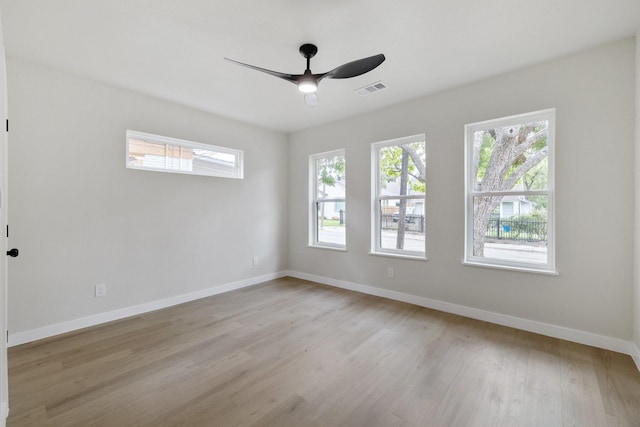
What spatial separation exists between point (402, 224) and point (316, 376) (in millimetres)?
2454

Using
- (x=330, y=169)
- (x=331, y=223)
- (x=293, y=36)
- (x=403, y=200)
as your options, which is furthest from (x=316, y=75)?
(x=331, y=223)

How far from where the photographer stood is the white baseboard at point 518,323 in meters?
2.45

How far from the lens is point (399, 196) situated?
13.0ft

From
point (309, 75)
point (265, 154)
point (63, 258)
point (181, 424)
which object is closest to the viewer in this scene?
point (181, 424)

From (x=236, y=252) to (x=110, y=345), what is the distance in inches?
80.7

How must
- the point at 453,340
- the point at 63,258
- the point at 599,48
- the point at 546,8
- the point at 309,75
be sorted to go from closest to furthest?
the point at 546,8, the point at 309,75, the point at 599,48, the point at 453,340, the point at 63,258

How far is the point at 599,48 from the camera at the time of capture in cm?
251

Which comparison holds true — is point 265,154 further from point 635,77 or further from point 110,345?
point 635,77

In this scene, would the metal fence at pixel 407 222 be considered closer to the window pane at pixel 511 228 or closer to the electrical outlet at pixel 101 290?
the window pane at pixel 511 228

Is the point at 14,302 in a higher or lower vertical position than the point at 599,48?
lower

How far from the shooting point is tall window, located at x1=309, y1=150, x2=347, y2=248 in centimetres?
470

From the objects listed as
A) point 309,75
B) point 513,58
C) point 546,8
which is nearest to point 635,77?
point 513,58

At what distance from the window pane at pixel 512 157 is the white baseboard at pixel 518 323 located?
141 centimetres

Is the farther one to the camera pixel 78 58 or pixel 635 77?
pixel 78 58
